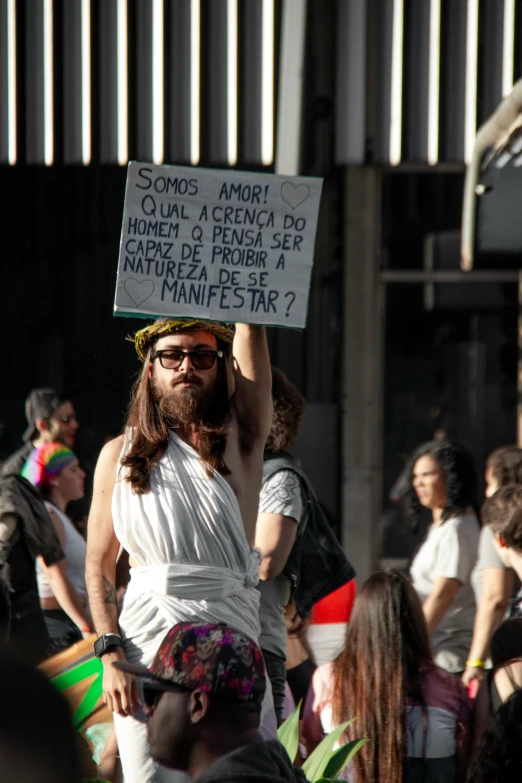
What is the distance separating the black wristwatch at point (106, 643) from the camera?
124 inches

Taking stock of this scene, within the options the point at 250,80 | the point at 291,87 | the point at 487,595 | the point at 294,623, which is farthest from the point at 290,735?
→ the point at 250,80

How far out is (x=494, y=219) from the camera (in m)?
6.12

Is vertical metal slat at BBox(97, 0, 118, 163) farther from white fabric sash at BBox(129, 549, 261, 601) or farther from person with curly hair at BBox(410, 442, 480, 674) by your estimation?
white fabric sash at BBox(129, 549, 261, 601)

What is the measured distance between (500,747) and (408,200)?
18.9 ft

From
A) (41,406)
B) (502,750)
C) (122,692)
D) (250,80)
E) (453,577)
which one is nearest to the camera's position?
(502,750)

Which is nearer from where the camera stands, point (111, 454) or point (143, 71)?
point (111, 454)

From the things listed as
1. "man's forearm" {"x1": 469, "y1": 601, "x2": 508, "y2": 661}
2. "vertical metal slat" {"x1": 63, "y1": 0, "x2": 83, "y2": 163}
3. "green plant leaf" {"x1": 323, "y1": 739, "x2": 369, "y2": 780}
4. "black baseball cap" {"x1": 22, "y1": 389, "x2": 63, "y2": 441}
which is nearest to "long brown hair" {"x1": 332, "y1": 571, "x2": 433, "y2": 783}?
"green plant leaf" {"x1": 323, "y1": 739, "x2": 369, "y2": 780}

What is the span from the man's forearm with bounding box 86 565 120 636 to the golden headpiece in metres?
0.67

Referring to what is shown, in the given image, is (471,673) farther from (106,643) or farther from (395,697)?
(106,643)

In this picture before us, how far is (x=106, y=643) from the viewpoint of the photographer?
3146mm

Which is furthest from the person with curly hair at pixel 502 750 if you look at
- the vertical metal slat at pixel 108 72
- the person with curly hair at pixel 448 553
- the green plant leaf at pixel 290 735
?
the vertical metal slat at pixel 108 72

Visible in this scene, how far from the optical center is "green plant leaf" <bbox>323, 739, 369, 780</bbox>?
323 centimetres

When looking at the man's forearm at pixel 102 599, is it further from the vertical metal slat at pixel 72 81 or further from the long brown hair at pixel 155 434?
the vertical metal slat at pixel 72 81

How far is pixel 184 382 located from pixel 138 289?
32 centimetres
